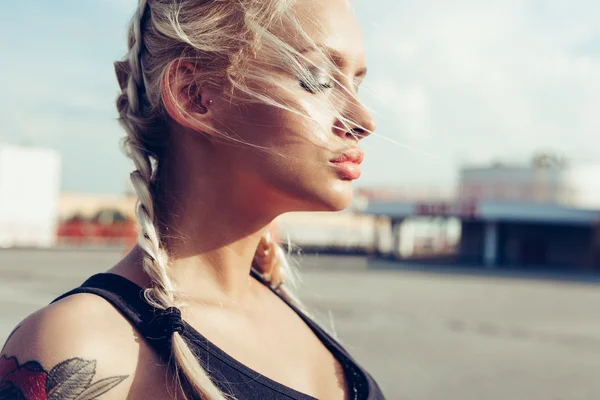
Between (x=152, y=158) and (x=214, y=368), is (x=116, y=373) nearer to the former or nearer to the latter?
(x=214, y=368)

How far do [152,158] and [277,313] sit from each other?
1.67 feet

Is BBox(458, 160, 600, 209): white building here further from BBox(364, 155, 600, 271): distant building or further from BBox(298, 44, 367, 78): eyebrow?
BBox(298, 44, 367, 78): eyebrow

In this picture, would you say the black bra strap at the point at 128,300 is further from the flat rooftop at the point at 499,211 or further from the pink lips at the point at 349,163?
the flat rooftop at the point at 499,211

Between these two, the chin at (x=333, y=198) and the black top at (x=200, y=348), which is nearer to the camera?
the black top at (x=200, y=348)

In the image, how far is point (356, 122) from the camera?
134 cm

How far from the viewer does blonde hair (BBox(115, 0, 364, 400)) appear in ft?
4.14

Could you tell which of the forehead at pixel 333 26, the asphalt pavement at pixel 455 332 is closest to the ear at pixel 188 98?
the forehead at pixel 333 26

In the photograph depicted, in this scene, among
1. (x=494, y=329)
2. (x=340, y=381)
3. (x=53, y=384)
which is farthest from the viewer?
(x=494, y=329)

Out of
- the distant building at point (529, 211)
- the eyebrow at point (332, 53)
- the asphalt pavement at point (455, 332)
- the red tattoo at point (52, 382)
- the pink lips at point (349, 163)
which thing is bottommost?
the distant building at point (529, 211)

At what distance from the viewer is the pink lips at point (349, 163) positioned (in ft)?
4.31

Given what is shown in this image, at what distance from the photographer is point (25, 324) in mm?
1085

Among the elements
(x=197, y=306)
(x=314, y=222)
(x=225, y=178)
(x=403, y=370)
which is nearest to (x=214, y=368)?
(x=197, y=306)

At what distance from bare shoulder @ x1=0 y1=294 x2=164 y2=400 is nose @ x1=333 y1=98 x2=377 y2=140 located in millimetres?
→ 571

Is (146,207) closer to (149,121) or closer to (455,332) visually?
(149,121)
